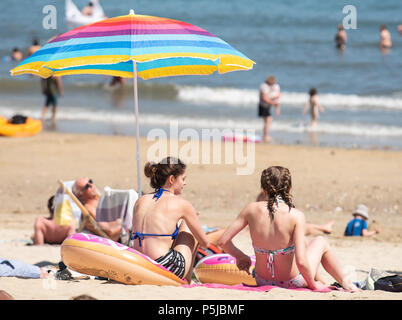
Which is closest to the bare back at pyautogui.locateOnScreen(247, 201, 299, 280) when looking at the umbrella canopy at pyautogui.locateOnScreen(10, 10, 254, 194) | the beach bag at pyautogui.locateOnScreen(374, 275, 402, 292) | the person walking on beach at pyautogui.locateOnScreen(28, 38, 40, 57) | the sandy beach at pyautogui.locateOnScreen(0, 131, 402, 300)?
the sandy beach at pyautogui.locateOnScreen(0, 131, 402, 300)

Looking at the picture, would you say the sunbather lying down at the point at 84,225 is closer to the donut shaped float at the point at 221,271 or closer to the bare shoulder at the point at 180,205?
the donut shaped float at the point at 221,271

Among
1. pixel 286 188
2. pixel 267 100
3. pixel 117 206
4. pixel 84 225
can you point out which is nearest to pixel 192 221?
pixel 286 188

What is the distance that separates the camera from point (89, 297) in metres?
3.90

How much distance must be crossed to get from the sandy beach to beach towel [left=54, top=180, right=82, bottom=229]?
35 cm

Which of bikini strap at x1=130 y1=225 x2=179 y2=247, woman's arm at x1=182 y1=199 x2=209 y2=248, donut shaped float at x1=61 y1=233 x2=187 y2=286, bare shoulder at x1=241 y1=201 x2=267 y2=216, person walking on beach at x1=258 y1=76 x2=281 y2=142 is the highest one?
person walking on beach at x1=258 y1=76 x2=281 y2=142

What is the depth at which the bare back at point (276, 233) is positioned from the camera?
4523 millimetres

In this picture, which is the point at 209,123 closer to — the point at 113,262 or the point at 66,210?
the point at 66,210

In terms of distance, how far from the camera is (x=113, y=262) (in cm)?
459

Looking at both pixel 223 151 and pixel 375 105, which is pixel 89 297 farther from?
pixel 375 105

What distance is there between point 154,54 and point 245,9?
2563 centimetres

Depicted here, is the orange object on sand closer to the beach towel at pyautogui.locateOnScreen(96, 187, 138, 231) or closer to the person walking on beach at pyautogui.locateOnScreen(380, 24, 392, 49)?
the beach towel at pyautogui.locateOnScreen(96, 187, 138, 231)

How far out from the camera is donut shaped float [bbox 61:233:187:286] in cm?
457

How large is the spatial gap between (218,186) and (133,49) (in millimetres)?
4991

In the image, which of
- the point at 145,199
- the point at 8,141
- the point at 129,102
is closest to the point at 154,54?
the point at 145,199
